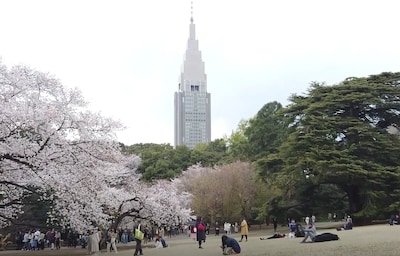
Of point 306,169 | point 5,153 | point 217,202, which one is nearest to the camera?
point 5,153

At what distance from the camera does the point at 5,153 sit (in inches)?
579

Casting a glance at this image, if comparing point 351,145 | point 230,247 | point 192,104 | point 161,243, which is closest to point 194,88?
point 192,104

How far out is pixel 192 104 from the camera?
146m

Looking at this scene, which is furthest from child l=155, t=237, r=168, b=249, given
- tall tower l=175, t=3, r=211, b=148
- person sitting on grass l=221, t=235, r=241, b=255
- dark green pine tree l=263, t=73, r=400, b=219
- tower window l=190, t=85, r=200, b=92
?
tower window l=190, t=85, r=200, b=92

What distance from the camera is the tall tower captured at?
140875 millimetres

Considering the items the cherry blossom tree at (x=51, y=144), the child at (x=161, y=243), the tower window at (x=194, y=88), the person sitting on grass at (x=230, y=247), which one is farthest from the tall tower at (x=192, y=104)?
the person sitting on grass at (x=230, y=247)

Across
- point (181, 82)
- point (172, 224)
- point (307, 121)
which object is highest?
point (181, 82)

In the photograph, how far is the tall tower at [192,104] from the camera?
14088cm

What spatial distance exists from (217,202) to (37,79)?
30027 millimetres

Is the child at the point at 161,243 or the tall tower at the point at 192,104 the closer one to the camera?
the child at the point at 161,243

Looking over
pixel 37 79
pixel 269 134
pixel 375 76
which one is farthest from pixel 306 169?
pixel 37 79

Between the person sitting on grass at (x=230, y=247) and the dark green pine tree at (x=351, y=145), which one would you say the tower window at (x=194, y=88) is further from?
the person sitting on grass at (x=230, y=247)

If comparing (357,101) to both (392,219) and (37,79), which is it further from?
(37,79)

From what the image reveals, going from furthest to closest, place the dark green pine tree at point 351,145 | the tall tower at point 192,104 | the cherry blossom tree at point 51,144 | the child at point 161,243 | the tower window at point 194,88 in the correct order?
the tower window at point 194,88 < the tall tower at point 192,104 < the dark green pine tree at point 351,145 < the child at point 161,243 < the cherry blossom tree at point 51,144
